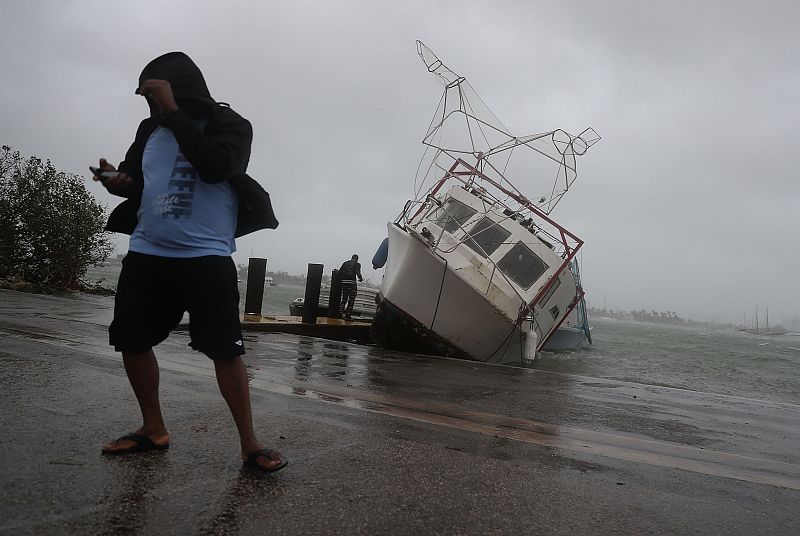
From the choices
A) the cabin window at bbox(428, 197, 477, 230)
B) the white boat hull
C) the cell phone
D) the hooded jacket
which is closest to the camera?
the hooded jacket

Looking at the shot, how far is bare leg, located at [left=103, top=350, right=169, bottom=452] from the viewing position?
2252 mm

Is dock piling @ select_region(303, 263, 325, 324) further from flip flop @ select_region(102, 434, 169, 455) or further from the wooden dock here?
flip flop @ select_region(102, 434, 169, 455)

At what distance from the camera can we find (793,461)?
3285 millimetres

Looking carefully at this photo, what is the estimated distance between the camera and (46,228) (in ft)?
53.4

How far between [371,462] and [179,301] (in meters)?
1.07

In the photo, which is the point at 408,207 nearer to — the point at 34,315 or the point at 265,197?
the point at 34,315

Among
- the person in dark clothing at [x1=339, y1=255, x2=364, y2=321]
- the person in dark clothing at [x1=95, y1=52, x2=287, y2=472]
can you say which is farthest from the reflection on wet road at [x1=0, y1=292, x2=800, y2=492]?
the person in dark clothing at [x1=339, y1=255, x2=364, y2=321]

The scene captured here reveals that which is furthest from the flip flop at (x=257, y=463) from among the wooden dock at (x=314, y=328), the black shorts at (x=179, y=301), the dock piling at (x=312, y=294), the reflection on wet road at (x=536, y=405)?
the dock piling at (x=312, y=294)

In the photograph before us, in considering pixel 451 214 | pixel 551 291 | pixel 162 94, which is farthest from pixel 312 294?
pixel 162 94

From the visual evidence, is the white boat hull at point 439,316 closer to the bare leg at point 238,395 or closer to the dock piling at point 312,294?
the dock piling at point 312,294

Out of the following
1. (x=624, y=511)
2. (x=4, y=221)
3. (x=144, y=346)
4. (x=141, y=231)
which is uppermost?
(x=4, y=221)

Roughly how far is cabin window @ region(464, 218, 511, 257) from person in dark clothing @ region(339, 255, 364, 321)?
4.12 metres

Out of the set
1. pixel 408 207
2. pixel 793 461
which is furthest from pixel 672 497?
pixel 408 207

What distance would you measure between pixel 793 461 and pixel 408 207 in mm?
8648
